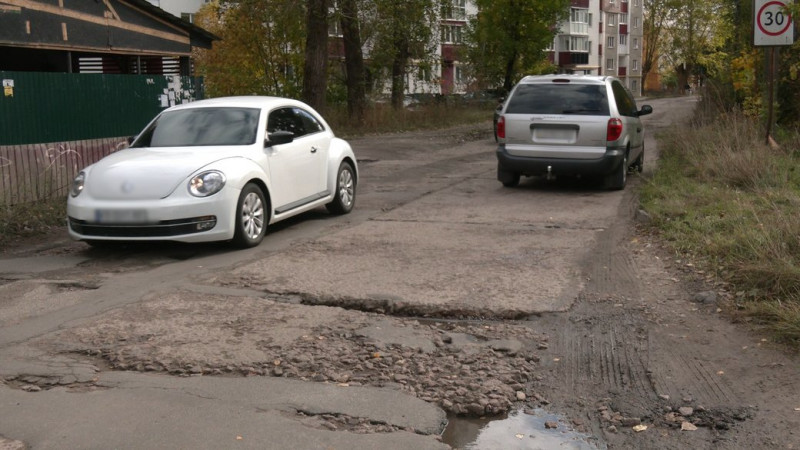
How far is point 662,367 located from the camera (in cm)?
548

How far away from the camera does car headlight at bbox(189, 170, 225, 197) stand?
29.0 ft

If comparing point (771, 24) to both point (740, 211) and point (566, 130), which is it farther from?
point (740, 211)

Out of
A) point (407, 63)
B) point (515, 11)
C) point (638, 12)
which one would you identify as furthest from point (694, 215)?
point (638, 12)

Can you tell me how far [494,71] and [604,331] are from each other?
4139 centimetres

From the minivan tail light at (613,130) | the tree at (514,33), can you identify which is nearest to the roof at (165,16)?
the minivan tail light at (613,130)

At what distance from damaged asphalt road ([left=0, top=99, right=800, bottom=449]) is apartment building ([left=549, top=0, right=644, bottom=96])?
253ft

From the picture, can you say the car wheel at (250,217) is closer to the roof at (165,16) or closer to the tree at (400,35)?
the roof at (165,16)

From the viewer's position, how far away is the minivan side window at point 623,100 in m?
13.8

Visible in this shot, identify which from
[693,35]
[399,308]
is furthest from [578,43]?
[399,308]

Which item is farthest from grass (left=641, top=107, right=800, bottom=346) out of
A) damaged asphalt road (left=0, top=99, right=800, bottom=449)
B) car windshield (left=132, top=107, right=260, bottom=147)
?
car windshield (left=132, top=107, right=260, bottom=147)

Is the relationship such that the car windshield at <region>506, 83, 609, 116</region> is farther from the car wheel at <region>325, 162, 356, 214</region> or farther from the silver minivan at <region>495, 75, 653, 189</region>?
the car wheel at <region>325, 162, 356, 214</region>

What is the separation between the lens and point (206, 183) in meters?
8.92

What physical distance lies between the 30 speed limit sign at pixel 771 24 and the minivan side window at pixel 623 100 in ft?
6.94

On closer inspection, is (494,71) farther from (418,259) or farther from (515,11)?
(418,259)
